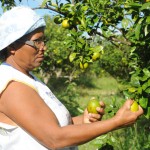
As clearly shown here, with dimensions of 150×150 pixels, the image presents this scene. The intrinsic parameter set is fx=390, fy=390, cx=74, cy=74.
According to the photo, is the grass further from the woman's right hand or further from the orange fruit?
the orange fruit

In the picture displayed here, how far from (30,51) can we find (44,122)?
0.36m

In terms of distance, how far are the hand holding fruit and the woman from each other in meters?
0.01

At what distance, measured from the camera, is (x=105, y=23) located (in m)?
2.62

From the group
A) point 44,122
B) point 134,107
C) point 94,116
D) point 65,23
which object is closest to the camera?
point 44,122

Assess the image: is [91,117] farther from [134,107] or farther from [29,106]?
[29,106]

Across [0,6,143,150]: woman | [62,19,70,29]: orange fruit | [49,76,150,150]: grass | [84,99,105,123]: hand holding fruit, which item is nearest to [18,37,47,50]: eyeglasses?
[0,6,143,150]: woman

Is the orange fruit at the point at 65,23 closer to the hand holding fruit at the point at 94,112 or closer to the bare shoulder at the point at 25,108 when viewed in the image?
the hand holding fruit at the point at 94,112

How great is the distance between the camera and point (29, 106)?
1598 millimetres

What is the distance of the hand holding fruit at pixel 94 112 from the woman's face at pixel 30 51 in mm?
392

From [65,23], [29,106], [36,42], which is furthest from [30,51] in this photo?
[65,23]

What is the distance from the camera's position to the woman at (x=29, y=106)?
1586 mm

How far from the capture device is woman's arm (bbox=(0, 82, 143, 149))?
62.0 inches

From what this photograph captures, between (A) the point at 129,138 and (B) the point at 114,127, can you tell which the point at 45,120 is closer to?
(B) the point at 114,127

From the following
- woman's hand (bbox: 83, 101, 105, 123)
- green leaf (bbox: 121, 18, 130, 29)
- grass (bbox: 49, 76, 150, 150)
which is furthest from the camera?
grass (bbox: 49, 76, 150, 150)
